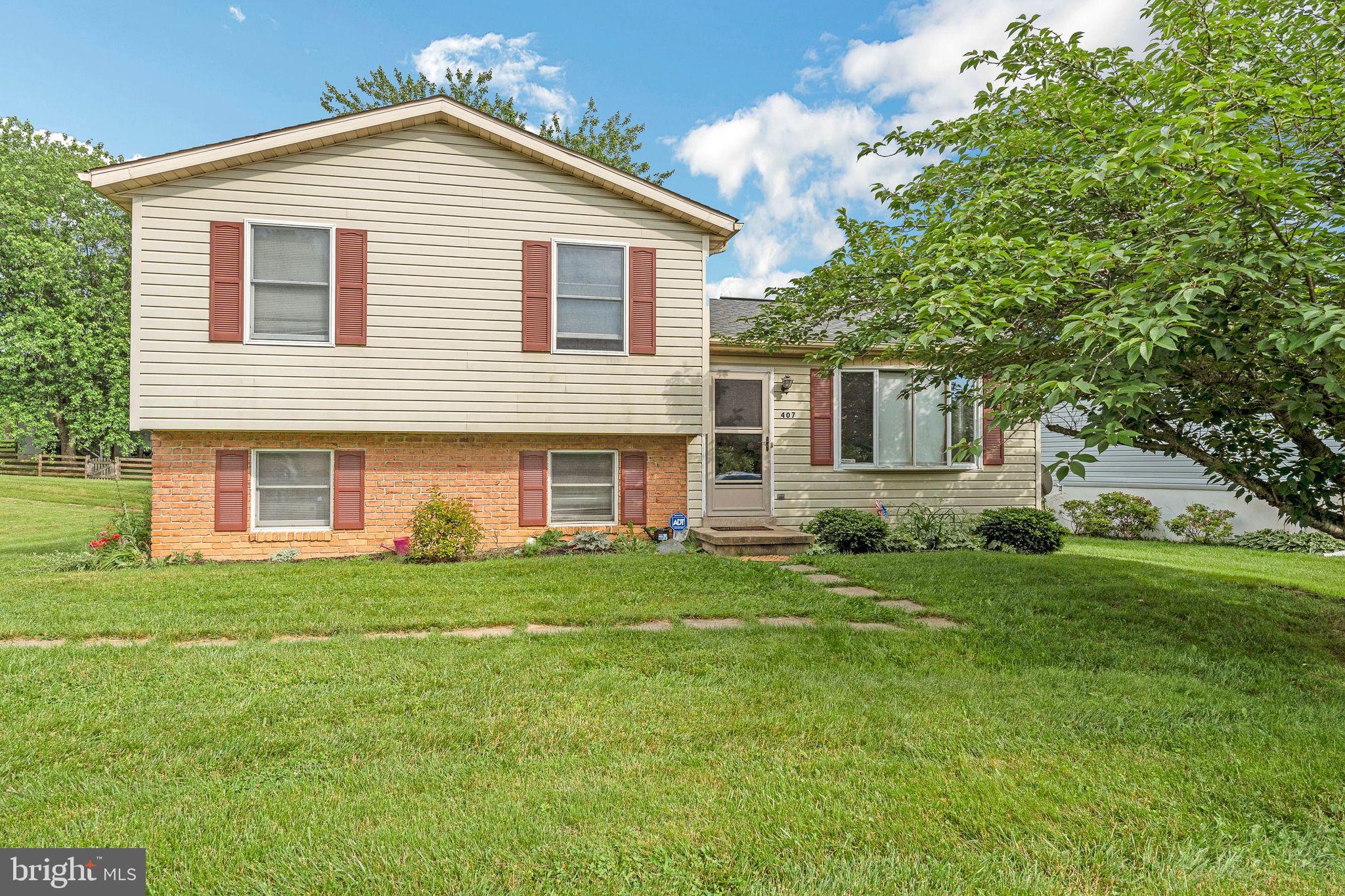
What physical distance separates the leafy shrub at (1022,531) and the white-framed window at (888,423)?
3.53 feet

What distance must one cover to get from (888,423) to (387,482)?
7.37m

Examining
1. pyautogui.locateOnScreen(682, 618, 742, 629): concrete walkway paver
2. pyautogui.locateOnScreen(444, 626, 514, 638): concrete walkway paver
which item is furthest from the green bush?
pyautogui.locateOnScreen(444, 626, 514, 638): concrete walkway paver

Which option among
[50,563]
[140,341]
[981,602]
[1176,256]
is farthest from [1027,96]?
[50,563]

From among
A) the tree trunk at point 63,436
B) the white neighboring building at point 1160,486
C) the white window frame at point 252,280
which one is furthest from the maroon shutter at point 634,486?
the tree trunk at point 63,436

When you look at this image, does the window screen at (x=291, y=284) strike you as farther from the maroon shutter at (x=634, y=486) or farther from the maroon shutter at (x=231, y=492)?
the maroon shutter at (x=634, y=486)

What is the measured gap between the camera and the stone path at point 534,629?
4.73 metres

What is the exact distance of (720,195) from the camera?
29.1 metres

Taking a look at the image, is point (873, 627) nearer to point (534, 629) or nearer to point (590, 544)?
point (534, 629)

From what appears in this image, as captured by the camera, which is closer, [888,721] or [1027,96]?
[888,721]

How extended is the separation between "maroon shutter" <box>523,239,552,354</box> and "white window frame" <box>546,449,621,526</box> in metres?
1.45

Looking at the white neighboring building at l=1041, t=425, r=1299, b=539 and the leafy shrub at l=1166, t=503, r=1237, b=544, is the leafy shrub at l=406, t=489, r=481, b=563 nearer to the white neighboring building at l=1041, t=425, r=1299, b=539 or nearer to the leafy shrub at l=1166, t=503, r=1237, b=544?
the white neighboring building at l=1041, t=425, r=1299, b=539

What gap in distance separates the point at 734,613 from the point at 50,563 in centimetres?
838

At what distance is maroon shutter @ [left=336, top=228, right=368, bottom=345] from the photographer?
8.54 meters

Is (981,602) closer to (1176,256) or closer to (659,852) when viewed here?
(1176,256)
